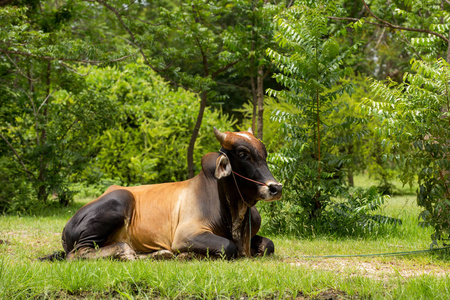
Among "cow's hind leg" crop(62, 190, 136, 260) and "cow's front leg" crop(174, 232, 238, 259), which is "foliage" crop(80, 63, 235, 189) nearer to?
"cow's hind leg" crop(62, 190, 136, 260)

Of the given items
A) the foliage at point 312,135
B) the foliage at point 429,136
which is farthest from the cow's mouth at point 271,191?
the foliage at point 312,135

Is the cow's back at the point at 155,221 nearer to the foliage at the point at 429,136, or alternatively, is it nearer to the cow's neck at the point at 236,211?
the cow's neck at the point at 236,211

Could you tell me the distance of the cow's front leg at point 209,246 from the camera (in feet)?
16.7

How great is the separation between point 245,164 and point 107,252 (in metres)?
1.84

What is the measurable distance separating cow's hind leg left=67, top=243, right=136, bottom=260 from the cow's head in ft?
4.28

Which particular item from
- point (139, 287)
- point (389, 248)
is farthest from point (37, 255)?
point (389, 248)

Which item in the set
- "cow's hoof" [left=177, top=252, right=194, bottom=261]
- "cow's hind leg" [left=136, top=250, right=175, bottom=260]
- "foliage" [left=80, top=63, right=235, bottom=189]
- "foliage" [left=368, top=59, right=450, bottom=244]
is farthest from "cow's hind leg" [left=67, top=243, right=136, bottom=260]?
"foliage" [left=80, top=63, right=235, bottom=189]

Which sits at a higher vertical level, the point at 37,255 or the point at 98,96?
the point at 98,96

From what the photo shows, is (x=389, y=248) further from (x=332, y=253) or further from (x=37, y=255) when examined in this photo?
(x=37, y=255)

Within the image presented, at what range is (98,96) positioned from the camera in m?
11.3

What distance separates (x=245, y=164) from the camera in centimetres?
529

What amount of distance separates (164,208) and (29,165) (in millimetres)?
6442

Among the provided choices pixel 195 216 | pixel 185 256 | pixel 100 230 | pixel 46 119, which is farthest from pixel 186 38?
pixel 185 256

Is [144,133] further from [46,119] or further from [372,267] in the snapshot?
[372,267]
